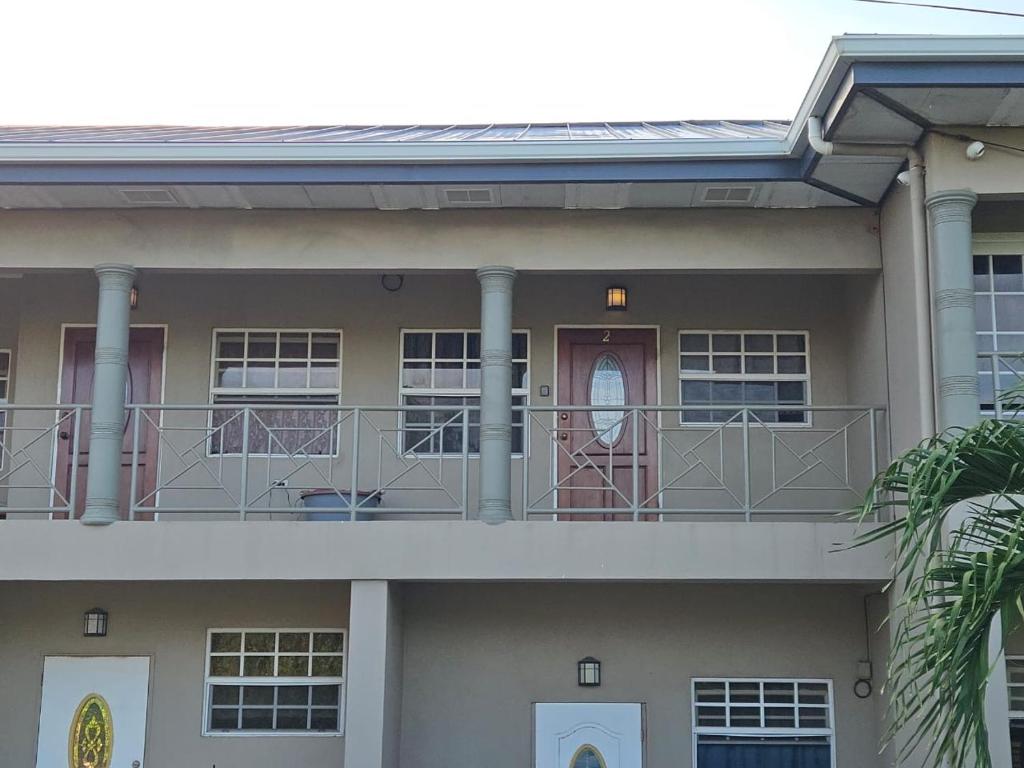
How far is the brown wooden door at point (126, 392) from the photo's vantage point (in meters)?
11.4

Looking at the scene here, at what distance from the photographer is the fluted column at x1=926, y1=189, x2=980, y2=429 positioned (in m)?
8.58

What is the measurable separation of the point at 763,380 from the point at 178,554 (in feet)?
16.6

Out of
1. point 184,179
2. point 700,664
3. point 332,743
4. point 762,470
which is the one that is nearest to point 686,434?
point 762,470

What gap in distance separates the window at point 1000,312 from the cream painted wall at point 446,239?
2.85ft

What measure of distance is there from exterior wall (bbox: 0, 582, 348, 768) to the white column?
112 centimetres

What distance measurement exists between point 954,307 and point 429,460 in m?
4.57

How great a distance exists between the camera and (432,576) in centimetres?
959

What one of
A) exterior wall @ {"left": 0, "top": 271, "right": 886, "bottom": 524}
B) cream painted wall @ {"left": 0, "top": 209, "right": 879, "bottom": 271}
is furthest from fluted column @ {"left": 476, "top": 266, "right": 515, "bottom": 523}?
exterior wall @ {"left": 0, "top": 271, "right": 886, "bottom": 524}

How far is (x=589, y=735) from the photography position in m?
10.4

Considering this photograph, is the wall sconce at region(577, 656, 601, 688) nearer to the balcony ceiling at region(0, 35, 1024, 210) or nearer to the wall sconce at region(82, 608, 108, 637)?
the balcony ceiling at region(0, 35, 1024, 210)

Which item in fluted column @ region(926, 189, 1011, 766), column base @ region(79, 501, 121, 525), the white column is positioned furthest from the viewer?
column base @ region(79, 501, 121, 525)

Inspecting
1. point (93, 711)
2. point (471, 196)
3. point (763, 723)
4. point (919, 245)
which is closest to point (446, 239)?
point (471, 196)

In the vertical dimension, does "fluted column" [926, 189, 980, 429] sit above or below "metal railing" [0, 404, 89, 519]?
above

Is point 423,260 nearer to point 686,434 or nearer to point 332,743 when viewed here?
point 686,434
